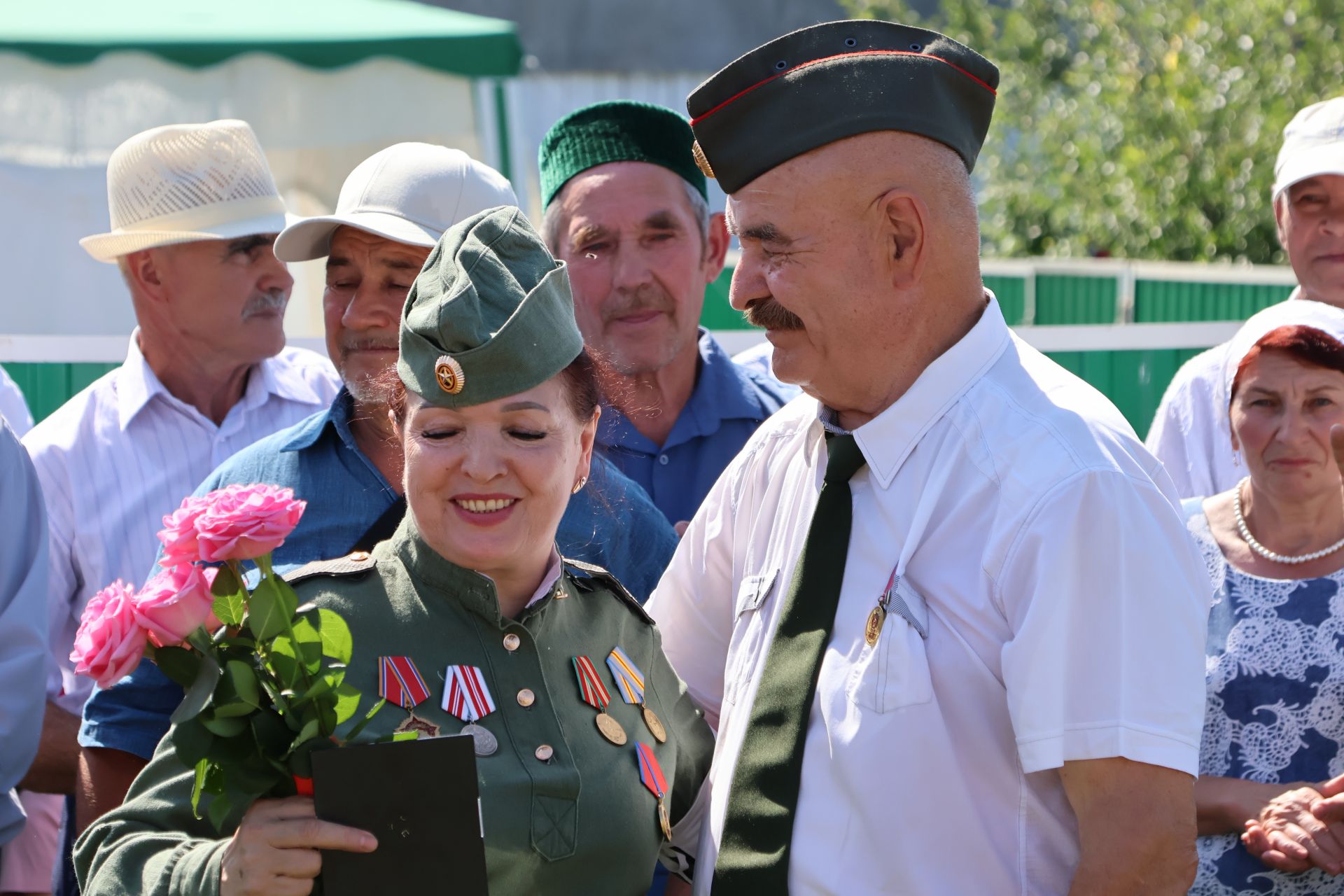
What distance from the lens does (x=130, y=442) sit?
3844 millimetres

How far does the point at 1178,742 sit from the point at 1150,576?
0.23 metres

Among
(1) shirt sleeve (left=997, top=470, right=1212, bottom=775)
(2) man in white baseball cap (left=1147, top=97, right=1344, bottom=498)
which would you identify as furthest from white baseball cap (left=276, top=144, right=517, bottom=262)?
(2) man in white baseball cap (left=1147, top=97, right=1344, bottom=498)

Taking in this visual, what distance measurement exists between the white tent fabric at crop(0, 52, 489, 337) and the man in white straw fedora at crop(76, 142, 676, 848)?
4.49 meters

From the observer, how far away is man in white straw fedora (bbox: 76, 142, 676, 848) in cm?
269

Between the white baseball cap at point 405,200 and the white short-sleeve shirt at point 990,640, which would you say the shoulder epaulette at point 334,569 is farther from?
the white baseball cap at point 405,200

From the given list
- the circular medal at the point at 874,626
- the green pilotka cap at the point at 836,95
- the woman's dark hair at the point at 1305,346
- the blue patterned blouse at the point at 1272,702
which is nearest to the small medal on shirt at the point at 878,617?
the circular medal at the point at 874,626

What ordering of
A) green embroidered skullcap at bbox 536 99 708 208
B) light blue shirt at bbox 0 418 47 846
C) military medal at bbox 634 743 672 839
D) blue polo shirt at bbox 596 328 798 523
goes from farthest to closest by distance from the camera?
green embroidered skullcap at bbox 536 99 708 208
blue polo shirt at bbox 596 328 798 523
light blue shirt at bbox 0 418 47 846
military medal at bbox 634 743 672 839

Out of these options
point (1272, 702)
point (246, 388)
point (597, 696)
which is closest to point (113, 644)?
point (597, 696)

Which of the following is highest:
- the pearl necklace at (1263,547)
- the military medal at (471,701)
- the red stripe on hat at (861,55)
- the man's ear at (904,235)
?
the red stripe on hat at (861,55)

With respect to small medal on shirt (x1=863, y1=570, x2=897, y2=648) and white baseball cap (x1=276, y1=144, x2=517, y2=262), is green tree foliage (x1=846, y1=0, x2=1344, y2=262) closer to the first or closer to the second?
white baseball cap (x1=276, y1=144, x2=517, y2=262)

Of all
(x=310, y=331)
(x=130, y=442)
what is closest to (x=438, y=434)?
(x=130, y=442)

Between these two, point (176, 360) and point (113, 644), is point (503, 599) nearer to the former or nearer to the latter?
point (113, 644)

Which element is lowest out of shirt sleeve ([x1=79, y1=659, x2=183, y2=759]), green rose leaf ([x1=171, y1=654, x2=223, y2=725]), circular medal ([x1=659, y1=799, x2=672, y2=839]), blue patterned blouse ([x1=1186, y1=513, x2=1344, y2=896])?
blue patterned blouse ([x1=1186, y1=513, x2=1344, y2=896])

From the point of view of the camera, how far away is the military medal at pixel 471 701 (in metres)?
2.25
